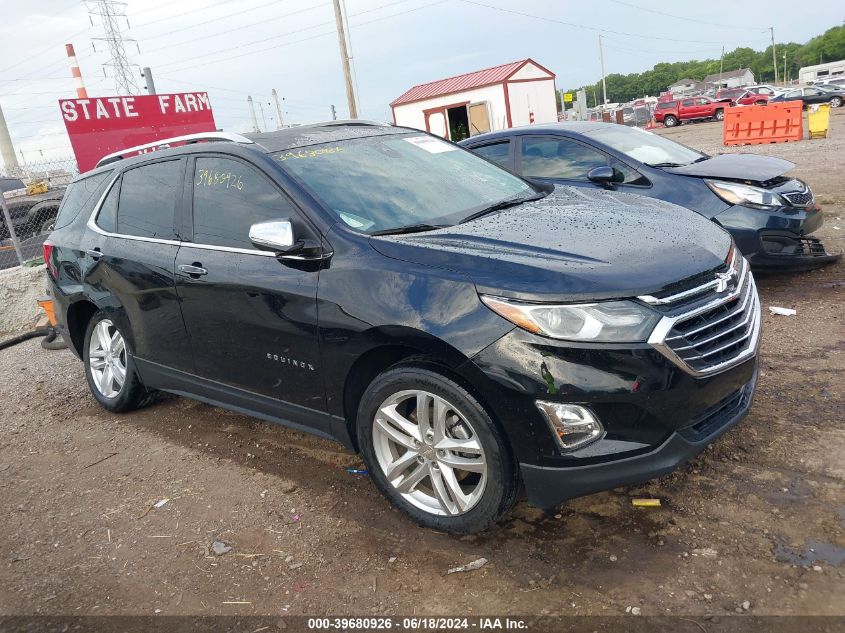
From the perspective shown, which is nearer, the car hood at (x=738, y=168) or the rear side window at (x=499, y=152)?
the car hood at (x=738, y=168)

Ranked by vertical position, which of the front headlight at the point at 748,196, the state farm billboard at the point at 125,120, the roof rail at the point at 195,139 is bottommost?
the front headlight at the point at 748,196

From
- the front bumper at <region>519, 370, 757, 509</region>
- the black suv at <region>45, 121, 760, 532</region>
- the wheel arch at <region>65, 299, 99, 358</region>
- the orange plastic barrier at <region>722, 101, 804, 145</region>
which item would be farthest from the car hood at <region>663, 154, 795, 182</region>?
the orange plastic barrier at <region>722, 101, 804, 145</region>

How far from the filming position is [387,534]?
3113 mm

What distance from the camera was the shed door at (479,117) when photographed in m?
32.6

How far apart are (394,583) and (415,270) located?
4.29 feet

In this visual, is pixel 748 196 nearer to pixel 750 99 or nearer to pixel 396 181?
pixel 396 181

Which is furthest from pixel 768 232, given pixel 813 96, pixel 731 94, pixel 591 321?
pixel 731 94

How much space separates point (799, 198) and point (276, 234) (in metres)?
4.89

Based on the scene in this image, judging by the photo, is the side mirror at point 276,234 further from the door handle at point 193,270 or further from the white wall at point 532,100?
the white wall at point 532,100

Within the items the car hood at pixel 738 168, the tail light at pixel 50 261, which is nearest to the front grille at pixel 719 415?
the car hood at pixel 738 168

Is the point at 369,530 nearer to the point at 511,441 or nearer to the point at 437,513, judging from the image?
the point at 437,513

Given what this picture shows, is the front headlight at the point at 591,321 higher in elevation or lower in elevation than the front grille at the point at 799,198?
higher

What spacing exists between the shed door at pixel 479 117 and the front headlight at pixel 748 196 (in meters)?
27.6

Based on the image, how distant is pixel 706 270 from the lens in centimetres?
282
